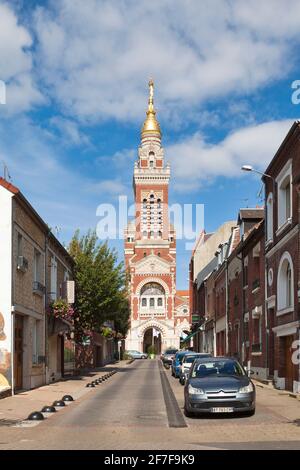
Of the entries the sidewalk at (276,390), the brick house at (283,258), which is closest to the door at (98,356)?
the sidewalk at (276,390)

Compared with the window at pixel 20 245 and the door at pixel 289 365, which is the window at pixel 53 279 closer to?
the window at pixel 20 245

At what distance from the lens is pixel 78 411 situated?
1752 centimetres

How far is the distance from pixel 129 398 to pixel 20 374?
4.15 meters

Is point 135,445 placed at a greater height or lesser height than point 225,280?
lesser

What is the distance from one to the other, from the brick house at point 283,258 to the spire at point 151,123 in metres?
90.3

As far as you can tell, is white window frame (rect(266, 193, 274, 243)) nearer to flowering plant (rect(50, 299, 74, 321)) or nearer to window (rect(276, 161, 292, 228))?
window (rect(276, 161, 292, 228))

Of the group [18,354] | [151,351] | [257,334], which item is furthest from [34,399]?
[151,351]

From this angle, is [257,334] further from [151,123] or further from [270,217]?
[151,123]

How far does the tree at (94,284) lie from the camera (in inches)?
1496

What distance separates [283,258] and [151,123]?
95.1 metres

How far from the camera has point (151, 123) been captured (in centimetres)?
11600
